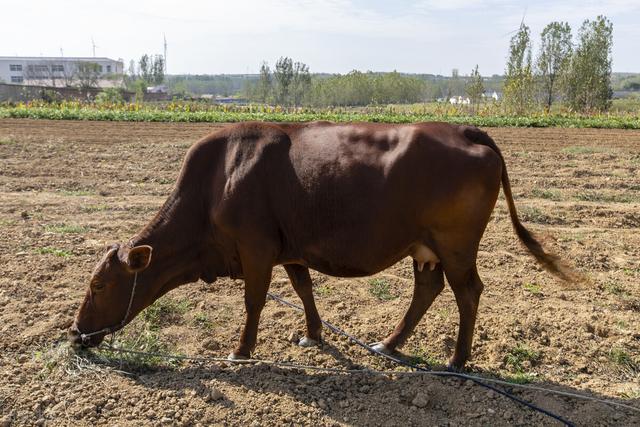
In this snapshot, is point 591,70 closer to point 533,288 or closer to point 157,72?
point 533,288

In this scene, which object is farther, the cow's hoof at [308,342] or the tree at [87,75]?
the tree at [87,75]

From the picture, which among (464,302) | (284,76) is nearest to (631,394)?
(464,302)

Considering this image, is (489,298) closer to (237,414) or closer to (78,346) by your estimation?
(237,414)

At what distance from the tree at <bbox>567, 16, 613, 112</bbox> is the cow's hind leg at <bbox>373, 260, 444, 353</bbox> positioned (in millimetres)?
39707

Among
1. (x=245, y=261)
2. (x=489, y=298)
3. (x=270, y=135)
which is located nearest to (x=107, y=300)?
(x=245, y=261)

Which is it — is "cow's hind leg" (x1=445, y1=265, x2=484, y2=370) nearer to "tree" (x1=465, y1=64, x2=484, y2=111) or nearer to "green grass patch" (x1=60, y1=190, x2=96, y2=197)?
"green grass patch" (x1=60, y1=190, x2=96, y2=197)

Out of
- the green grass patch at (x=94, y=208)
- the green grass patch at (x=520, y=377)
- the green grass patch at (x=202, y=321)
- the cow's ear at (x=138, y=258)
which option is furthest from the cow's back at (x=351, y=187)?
the green grass patch at (x=94, y=208)

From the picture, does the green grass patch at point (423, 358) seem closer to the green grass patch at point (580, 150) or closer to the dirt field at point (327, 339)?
the dirt field at point (327, 339)

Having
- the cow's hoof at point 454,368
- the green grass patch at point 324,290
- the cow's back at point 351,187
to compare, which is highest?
the cow's back at point 351,187

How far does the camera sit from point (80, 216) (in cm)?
1002

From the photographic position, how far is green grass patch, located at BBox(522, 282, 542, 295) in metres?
7.03

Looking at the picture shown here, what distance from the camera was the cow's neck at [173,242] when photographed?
17.7 feet

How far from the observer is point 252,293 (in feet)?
17.7

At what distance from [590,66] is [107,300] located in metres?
43.5
